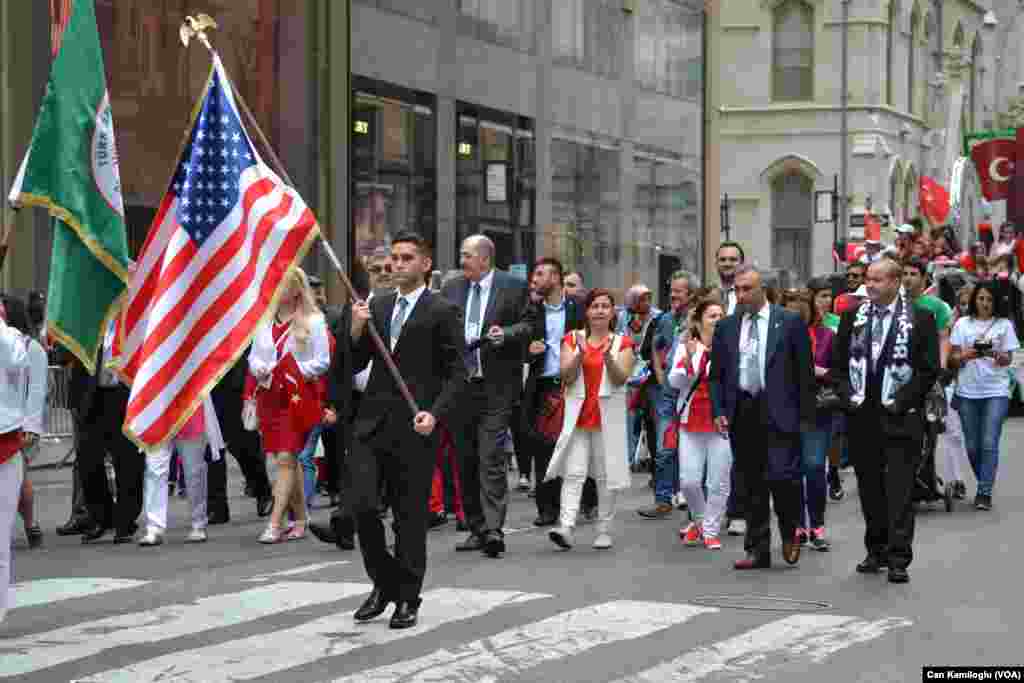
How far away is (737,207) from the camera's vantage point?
7338 centimetres

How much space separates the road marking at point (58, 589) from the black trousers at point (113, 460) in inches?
90.4

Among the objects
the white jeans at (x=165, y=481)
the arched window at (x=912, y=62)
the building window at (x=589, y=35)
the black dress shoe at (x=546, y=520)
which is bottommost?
the black dress shoe at (x=546, y=520)

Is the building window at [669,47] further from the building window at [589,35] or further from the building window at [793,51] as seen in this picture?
the building window at [793,51]

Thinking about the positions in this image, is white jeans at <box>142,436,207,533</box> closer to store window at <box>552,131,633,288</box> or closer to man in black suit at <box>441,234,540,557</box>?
man in black suit at <box>441,234,540,557</box>

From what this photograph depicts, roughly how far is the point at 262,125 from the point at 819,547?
16.9m

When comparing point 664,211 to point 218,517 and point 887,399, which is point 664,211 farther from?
point 887,399

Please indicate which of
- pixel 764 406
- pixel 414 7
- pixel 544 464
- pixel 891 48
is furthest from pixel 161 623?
pixel 891 48

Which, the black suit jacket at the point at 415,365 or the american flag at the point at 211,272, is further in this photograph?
the american flag at the point at 211,272

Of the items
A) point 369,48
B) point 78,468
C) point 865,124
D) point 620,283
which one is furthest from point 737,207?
point 78,468

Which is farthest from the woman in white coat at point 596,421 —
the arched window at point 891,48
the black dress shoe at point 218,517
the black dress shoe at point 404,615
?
the arched window at point 891,48

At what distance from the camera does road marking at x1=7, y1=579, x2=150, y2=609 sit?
1157cm

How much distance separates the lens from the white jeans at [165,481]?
14.5 metres

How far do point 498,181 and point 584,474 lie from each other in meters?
21.2

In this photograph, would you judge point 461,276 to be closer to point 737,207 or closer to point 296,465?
point 296,465
